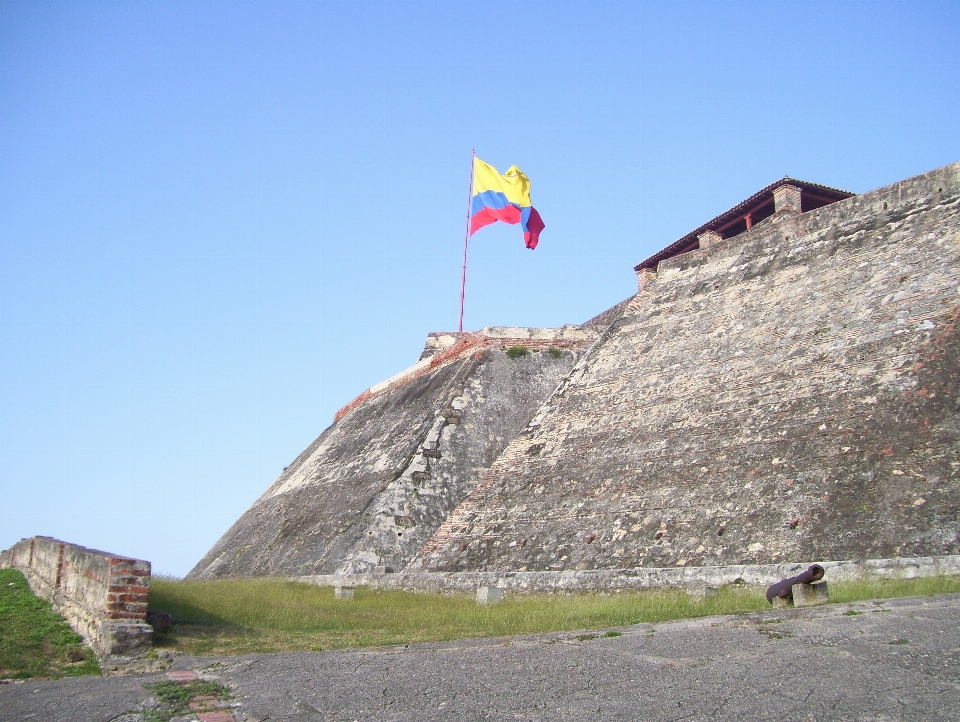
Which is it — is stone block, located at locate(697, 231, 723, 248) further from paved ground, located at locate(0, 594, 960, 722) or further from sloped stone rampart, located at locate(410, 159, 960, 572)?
paved ground, located at locate(0, 594, 960, 722)

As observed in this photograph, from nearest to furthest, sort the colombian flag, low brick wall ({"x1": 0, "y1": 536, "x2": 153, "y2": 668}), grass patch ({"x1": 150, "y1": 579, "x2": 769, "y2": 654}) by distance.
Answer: low brick wall ({"x1": 0, "y1": 536, "x2": 153, "y2": 668}), grass patch ({"x1": 150, "y1": 579, "x2": 769, "y2": 654}), the colombian flag

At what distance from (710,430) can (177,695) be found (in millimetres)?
8407

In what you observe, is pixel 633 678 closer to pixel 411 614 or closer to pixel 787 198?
pixel 411 614

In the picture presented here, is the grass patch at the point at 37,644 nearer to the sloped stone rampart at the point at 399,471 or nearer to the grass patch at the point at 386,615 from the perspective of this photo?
the grass patch at the point at 386,615


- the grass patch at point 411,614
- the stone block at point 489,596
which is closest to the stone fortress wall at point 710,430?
the grass patch at point 411,614

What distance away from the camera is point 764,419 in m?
11.8

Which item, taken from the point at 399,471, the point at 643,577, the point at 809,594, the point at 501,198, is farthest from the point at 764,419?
the point at 501,198

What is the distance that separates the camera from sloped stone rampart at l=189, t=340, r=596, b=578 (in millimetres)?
15539

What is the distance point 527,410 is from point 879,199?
7.54 meters

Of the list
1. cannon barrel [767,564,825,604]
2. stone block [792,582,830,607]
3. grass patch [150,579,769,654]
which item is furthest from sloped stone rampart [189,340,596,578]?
stone block [792,582,830,607]

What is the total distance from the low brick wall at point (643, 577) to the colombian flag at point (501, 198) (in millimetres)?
11738

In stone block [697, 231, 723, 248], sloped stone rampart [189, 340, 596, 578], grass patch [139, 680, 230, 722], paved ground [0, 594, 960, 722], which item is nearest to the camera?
paved ground [0, 594, 960, 722]

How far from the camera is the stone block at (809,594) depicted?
767 cm

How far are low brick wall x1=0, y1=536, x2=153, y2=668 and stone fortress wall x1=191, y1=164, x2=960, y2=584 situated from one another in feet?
17.4
